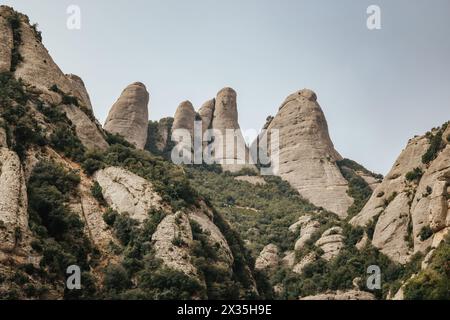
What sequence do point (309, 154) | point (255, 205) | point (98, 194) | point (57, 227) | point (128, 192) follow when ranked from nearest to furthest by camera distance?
point (57, 227), point (98, 194), point (128, 192), point (255, 205), point (309, 154)

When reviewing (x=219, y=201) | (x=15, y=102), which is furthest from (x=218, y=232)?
(x=219, y=201)

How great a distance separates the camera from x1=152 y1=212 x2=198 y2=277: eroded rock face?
160 feet

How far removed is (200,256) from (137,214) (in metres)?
6.68

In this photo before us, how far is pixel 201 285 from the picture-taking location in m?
46.8

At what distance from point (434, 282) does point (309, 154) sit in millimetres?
65795

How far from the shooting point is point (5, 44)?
73750 mm

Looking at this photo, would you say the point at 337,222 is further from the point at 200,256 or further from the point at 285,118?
the point at 285,118

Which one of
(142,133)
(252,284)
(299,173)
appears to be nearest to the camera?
(252,284)

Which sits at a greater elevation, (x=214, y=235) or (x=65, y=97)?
(x=65, y=97)

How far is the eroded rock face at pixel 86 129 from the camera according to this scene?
66750 millimetres

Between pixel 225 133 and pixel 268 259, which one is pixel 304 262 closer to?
pixel 268 259

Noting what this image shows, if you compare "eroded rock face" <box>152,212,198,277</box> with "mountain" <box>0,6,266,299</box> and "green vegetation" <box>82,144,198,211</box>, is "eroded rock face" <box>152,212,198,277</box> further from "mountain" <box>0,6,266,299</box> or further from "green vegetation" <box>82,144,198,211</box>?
"green vegetation" <box>82,144,198,211</box>

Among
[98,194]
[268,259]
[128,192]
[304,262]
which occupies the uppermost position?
[128,192]

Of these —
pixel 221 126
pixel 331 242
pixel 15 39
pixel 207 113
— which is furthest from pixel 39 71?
pixel 207 113
